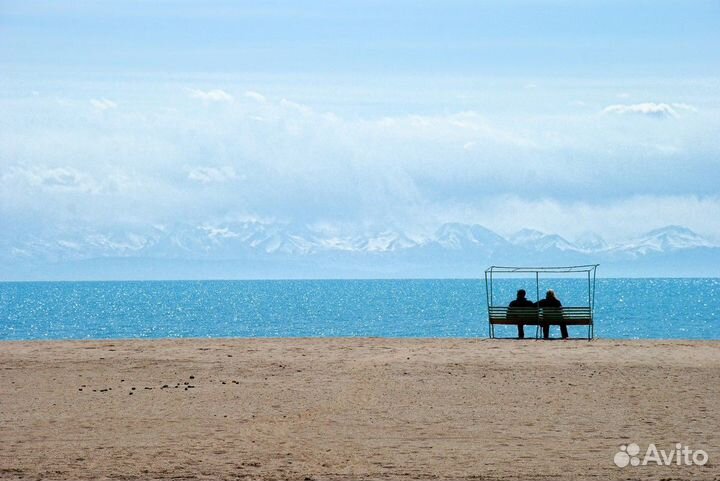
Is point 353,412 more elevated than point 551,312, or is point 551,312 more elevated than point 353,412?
point 551,312

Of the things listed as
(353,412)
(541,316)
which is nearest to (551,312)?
(541,316)

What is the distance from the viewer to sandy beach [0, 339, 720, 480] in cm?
1306

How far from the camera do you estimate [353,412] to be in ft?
53.5

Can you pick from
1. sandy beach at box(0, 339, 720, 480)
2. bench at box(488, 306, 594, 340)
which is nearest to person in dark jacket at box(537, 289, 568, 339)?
bench at box(488, 306, 594, 340)

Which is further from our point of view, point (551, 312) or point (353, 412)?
point (551, 312)

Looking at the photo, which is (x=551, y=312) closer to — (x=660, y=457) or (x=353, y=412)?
(x=353, y=412)

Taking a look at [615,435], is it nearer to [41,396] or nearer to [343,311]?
[41,396]

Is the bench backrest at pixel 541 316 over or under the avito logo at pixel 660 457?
over

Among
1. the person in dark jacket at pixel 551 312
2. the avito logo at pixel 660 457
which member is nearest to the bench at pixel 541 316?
the person in dark jacket at pixel 551 312

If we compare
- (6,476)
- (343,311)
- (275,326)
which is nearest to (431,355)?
(6,476)

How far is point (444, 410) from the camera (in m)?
16.5

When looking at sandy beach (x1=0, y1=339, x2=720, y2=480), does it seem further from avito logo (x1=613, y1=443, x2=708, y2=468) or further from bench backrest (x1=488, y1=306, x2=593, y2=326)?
bench backrest (x1=488, y1=306, x2=593, y2=326)

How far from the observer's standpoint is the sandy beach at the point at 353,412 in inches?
514

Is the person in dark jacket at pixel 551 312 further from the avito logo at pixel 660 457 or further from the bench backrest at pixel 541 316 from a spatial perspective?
the avito logo at pixel 660 457
